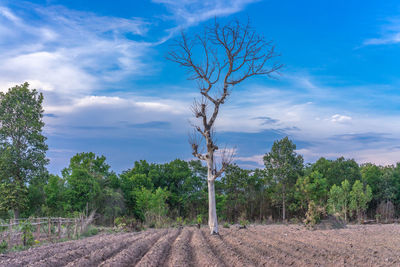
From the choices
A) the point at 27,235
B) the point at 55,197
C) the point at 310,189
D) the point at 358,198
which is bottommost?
the point at 27,235

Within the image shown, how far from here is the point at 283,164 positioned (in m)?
38.8

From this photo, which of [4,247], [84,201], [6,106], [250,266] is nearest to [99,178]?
[84,201]

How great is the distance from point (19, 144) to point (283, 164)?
25211 millimetres

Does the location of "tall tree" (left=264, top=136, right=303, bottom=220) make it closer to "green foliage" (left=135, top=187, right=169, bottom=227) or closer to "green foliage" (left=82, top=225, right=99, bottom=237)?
"green foliage" (left=135, top=187, right=169, bottom=227)

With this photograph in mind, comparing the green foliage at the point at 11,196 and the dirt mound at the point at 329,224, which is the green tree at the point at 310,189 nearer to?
the dirt mound at the point at 329,224

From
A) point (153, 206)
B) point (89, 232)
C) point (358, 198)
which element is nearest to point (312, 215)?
point (89, 232)

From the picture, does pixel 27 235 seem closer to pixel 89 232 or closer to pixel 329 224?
pixel 89 232

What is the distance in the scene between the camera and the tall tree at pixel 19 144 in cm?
2614

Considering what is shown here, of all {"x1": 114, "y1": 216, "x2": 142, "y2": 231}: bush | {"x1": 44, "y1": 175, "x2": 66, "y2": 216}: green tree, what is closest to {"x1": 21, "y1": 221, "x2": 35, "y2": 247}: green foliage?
{"x1": 114, "y1": 216, "x2": 142, "y2": 231}: bush

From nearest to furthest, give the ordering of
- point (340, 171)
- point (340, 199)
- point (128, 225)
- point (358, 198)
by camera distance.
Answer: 1. point (128, 225)
2. point (358, 198)
3. point (340, 199)
4. point (340, 171)

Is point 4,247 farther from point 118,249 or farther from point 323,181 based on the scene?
point 323,181

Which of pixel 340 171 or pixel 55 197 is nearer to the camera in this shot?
pixel 55 197

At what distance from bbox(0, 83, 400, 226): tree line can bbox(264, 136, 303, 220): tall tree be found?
0.34ft

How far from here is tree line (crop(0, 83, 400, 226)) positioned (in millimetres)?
27234
